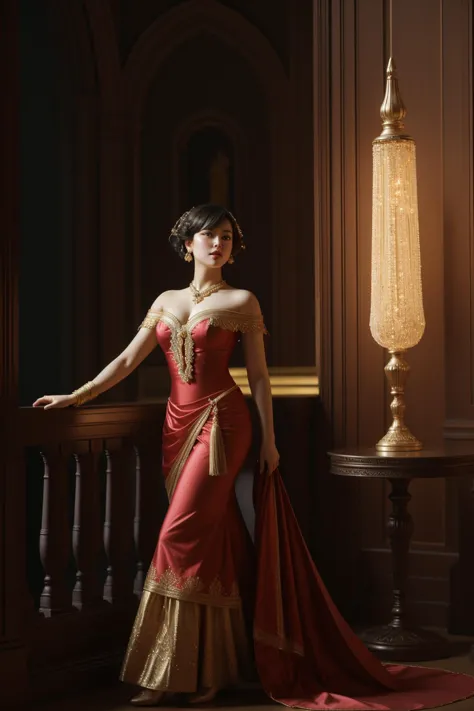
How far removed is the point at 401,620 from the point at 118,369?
1.72 m

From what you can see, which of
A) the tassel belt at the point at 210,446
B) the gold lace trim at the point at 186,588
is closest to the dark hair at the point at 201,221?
the tassel belt at the point at 210,446

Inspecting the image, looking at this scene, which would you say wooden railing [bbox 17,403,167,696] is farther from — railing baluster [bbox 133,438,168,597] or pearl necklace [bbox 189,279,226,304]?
pearl necklace [bbox 189,279,226,304]

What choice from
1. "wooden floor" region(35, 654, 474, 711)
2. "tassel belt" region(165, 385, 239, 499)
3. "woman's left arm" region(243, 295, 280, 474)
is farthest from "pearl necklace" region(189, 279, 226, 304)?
"wooden floor" region(35, 654, 474, 711)

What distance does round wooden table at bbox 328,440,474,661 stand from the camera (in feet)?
15.1

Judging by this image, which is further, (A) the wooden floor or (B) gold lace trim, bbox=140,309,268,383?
(B) gold lace trim, bbox=140,309,268,383

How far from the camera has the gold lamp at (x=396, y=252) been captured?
192 inches

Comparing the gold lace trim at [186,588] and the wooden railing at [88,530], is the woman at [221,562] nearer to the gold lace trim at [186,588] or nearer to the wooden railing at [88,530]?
the gold lace trim at [186,588]

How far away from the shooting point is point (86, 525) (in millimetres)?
4500

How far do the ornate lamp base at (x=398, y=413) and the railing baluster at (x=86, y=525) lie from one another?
1250mm

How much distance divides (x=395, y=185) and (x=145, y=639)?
2.23 meters

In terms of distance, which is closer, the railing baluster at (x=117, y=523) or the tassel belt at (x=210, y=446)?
the tassel belt at (x=210, y=446)

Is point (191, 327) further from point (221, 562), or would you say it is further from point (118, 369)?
point (221, 562)

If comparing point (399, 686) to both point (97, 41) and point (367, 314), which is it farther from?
point (97, 41)

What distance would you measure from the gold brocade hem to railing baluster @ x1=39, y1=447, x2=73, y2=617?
0.37m
